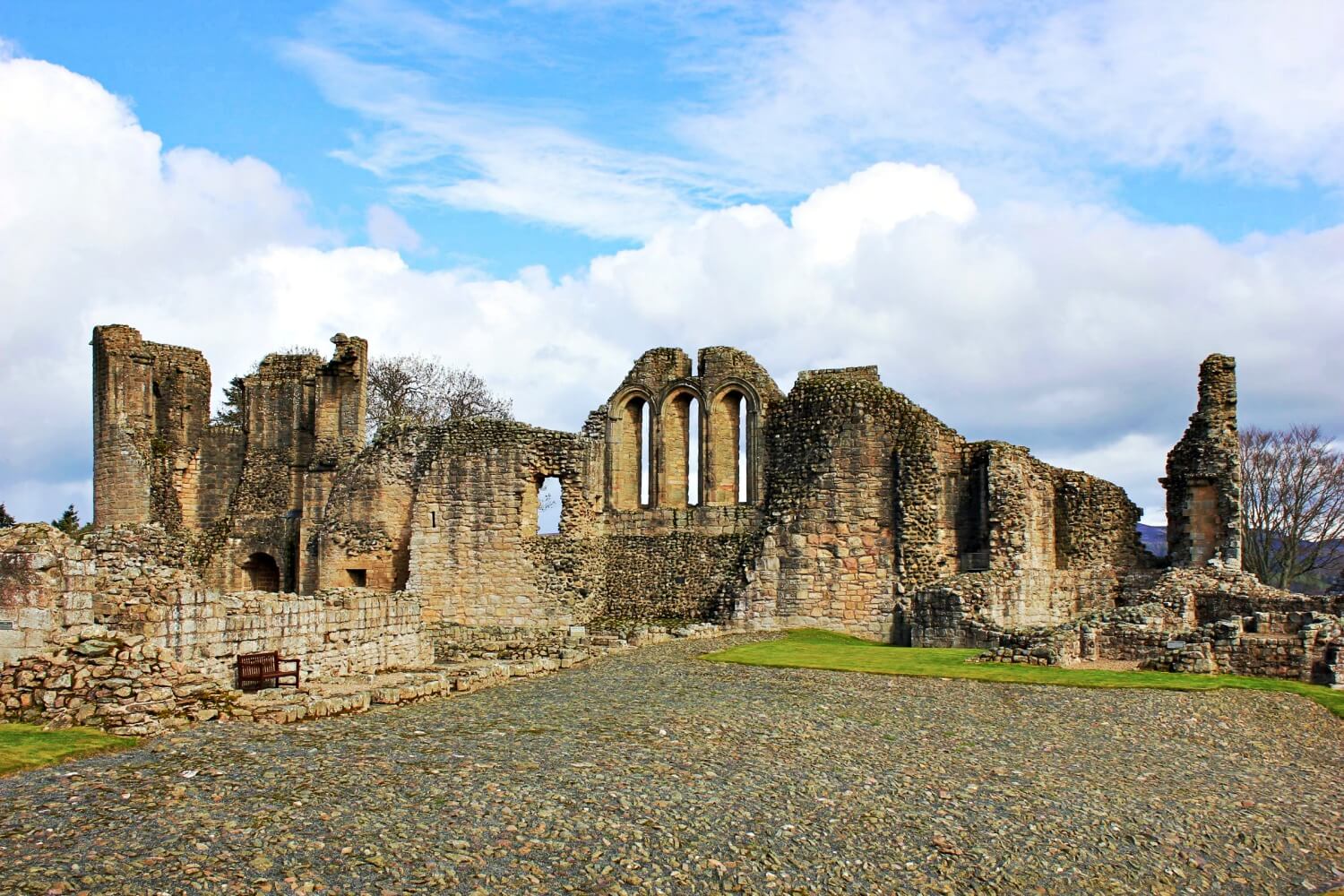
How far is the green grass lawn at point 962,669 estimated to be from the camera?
15.4m

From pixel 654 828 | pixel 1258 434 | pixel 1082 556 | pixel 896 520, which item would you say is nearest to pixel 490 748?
pixel 654 828

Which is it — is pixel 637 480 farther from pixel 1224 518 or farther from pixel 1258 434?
pixel 1258 434

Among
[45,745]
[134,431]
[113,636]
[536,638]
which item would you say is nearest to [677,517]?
[536,638]

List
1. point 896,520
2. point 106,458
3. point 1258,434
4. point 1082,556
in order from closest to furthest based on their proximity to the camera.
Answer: point 896,520 → point 1082,556 → point 106,458 → point 1258,434

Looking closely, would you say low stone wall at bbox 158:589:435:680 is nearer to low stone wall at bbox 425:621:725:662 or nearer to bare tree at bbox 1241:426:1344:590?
low stone wall at bbox 425:621:725:662

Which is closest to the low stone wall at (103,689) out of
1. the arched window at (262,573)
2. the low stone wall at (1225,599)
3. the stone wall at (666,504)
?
the stone wall at (666,504)

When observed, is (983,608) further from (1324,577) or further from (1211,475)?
(1324,577)

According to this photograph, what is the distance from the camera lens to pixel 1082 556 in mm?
26422

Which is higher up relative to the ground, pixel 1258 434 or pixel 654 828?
pixel 1258 434

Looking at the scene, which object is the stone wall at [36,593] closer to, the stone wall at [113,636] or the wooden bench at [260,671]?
the stone wall at [113,636]

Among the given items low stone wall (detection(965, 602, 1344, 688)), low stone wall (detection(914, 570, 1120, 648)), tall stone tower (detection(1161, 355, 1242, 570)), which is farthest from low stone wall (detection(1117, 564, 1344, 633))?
low stone wall (detection(965, 602, 1344, 688))

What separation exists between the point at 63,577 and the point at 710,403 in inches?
689

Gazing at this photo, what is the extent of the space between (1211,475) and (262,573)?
2405 centimetres

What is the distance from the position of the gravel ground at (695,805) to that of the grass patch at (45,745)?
40 cm
